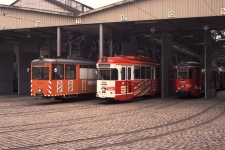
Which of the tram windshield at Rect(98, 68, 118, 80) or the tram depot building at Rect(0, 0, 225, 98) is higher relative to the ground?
the tram depot building at Rect(0, 0, 225, 98)

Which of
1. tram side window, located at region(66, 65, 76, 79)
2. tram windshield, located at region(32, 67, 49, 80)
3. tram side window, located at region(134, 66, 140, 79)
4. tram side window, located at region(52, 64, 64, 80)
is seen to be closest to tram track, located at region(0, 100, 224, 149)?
tram side window, located at region(52, 64, 64, 80)

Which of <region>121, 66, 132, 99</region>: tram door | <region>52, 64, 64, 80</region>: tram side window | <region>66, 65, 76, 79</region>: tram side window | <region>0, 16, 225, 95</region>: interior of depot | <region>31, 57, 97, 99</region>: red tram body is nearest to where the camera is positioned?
<region>31, 57, 97, 99</region>: red tram body

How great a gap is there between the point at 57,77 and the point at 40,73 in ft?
3.68

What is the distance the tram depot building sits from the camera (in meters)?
23.7

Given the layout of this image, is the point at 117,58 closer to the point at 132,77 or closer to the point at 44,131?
the point at 132,77

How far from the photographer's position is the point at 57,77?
22.2 m

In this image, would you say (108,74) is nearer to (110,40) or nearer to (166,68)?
(166,68)

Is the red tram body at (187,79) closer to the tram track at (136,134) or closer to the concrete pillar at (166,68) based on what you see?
the concrete pillar at (166,68)

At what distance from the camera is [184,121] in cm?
1326

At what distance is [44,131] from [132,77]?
1316 centimetres

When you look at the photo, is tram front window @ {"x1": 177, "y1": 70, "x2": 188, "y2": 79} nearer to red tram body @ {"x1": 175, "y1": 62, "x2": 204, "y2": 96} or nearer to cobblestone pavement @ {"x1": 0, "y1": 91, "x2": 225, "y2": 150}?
red tram body @ {"x1": 175, "y1": 62, "x2": 204, "y2": 96}

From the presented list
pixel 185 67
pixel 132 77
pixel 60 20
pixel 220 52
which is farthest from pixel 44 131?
pixel 220 52

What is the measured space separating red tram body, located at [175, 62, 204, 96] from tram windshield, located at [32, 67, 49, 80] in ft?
38.9

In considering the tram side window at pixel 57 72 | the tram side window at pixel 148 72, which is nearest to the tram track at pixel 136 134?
the tram side window at pixel 57 72
